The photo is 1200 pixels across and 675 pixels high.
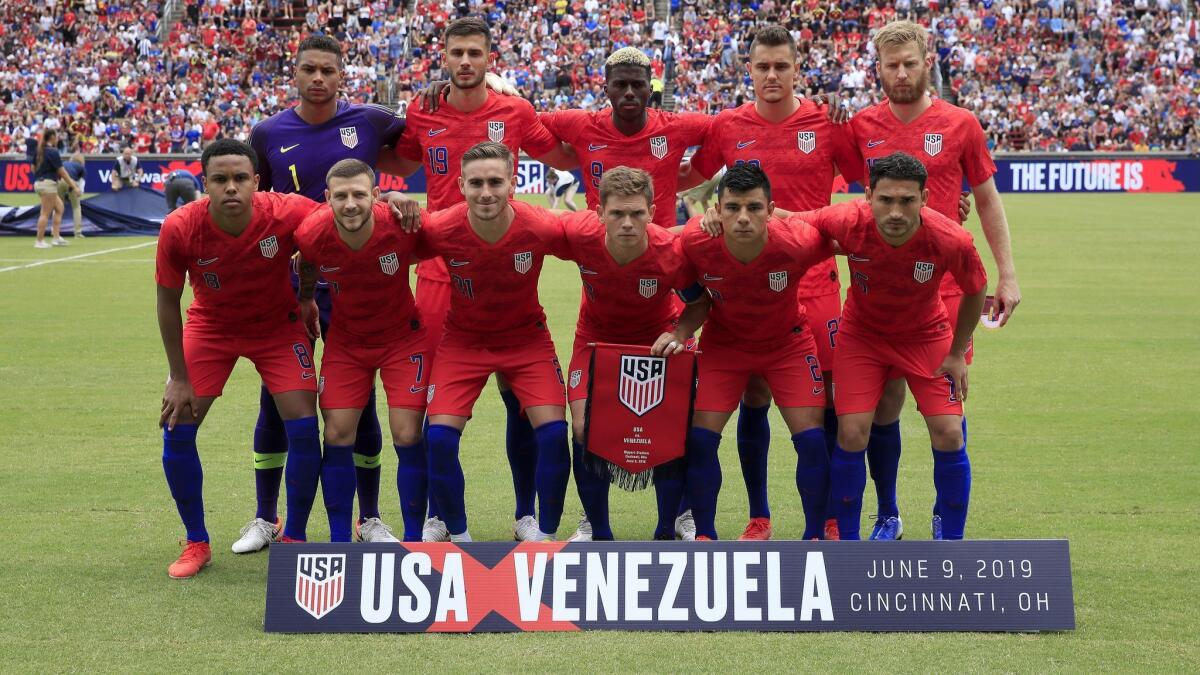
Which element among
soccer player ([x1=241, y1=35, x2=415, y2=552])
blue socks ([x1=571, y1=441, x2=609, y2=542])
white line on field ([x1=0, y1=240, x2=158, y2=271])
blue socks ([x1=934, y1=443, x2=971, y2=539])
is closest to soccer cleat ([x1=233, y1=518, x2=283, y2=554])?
soccer player ([x1=241, y1=35, x2=415, y2=552])

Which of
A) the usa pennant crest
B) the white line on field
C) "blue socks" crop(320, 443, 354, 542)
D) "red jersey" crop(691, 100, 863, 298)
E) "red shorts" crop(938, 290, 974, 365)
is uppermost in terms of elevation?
"red jersey" crop(691, 100, 863, 298)

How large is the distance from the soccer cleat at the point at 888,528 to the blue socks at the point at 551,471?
1586 millimetres

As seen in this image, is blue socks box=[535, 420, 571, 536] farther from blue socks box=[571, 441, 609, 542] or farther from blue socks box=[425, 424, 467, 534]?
blue socks box=[425, 424, 467, 534]

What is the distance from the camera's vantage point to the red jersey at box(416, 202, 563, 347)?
580 centimetres

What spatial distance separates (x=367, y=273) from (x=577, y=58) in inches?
1366

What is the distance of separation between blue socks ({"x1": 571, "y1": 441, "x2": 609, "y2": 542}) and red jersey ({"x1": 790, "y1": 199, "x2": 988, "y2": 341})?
4.52 feet

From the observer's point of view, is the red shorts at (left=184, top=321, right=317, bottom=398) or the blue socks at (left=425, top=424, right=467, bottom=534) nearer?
the blue socks at (left=425, top=424, right=467, bottom=534)

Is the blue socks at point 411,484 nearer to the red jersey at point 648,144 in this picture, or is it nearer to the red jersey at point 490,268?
the red jersey at point 490,268

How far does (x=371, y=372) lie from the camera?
19.8 feet

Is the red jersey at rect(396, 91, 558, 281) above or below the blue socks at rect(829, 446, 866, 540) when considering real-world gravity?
above

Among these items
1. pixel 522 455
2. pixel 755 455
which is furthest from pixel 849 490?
pixel 522 455

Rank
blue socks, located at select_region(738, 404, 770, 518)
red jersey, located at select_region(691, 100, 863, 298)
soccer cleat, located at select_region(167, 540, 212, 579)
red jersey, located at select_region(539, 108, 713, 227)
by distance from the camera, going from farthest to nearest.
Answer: red jersey, located at select_region(539, 108, 713, 227) → red jersey, located at select_region(691, 100, 863, 298) → blue socks, located at select_region(738, 404, 770, 518) → soccer cleat, located at select_region(167, 540, 212, 579)

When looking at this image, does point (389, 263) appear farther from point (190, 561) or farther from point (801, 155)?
point (801, 155)

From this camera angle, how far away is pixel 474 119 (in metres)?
6.63
